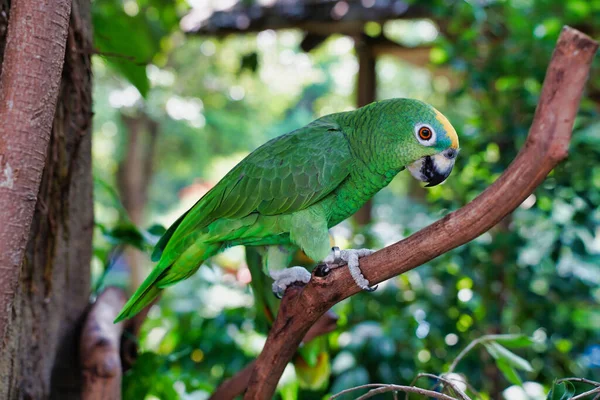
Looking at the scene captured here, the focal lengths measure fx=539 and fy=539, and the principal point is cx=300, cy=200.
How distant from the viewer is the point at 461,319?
171 cm

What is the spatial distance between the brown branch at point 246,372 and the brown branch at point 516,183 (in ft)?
1.04

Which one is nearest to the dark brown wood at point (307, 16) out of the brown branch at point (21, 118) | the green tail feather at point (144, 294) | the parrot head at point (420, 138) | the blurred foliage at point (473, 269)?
the blurred foliage at point (473, 269)

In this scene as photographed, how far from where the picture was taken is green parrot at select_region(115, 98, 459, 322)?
3.13ft

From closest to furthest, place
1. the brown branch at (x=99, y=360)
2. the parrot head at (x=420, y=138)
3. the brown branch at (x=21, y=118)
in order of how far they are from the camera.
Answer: the brown branch at (x=21, y=118)
the parrot head at (x=420, y=138)
the brown branch at (x=99, y=360)

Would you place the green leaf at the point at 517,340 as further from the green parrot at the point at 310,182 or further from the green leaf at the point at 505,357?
the green parrot at the point at 310,182

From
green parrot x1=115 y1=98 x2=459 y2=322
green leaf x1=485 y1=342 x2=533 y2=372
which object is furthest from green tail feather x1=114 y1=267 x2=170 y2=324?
green leaf x1=485 y1=342 x2=533 y2=372

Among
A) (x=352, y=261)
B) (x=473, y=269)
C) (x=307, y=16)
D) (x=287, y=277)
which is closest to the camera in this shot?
(x=352, y=261)

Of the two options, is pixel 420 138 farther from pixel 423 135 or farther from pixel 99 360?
pixel 99 360

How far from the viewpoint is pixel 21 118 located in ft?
2.26

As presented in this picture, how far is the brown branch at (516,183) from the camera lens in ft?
2.45

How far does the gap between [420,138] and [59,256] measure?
758mm

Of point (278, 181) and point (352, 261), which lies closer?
point (352, 261)

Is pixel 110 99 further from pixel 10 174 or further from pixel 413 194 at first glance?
pixel 10 174

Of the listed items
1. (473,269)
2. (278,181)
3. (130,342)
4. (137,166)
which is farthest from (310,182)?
(137,166)
